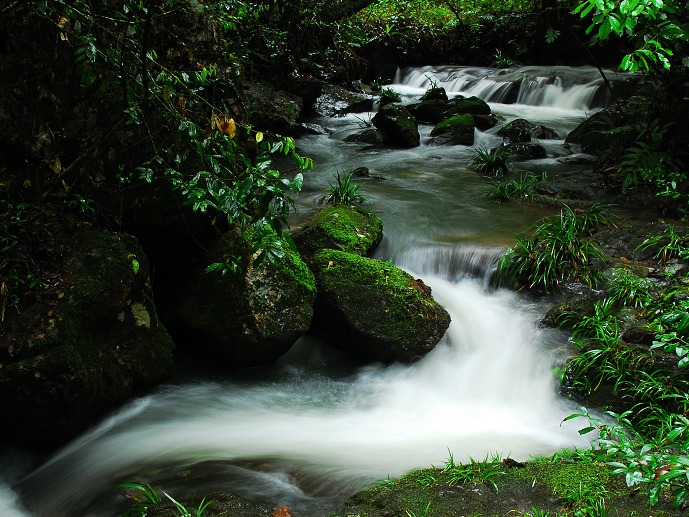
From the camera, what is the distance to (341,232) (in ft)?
20.6

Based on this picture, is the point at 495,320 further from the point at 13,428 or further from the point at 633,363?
the point at 13,428

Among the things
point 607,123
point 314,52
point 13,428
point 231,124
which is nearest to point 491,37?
point 314,52

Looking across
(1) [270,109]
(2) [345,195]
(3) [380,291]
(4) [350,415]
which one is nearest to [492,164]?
(2) [345,195]

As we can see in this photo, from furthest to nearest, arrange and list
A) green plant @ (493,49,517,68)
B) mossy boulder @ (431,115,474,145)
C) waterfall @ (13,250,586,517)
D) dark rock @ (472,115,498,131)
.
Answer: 1. green plant @ (493,49,517,68)
2. dark rock @ (472,115,498,131)
3. mossy boulder @ (431,115,474,145)
4. waterfall @ (13,250,586,517)

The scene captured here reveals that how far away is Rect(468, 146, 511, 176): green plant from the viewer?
9.51m

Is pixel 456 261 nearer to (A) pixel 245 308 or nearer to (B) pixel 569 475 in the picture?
(A) pixel 245 308

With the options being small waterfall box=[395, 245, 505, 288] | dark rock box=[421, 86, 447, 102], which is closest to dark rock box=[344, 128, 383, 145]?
dark rock box=[421, 86, 447, 102]

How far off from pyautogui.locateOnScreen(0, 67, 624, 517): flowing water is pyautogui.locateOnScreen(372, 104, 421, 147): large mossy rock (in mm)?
3997

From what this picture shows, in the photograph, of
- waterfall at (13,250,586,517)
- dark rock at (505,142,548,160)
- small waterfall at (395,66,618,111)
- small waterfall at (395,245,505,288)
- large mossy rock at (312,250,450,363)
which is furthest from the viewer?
small waterfall at (395,66,618,111)

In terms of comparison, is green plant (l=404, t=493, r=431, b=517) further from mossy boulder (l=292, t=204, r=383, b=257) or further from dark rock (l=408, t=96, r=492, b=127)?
dark rock (l=408, t=96, r=492, b=127)

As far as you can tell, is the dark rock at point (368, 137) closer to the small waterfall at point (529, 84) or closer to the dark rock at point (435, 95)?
the dark rock at point (435, 95)

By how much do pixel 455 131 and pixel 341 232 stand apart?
20.0 feet

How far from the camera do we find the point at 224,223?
5500 mm

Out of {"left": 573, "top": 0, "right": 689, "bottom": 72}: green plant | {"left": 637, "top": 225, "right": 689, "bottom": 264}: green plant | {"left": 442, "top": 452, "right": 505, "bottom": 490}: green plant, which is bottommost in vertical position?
{"left": 442, "top": 452, "right": 505, "bottom": 490}: green plant
